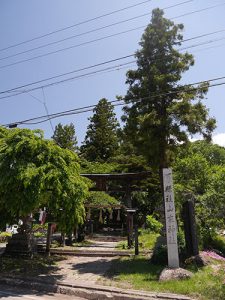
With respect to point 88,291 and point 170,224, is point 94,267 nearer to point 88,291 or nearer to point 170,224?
point 88,291

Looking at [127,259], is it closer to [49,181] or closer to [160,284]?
[160,284]

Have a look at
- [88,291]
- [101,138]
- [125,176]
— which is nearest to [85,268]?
[88,291]

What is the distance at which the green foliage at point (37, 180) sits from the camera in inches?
437

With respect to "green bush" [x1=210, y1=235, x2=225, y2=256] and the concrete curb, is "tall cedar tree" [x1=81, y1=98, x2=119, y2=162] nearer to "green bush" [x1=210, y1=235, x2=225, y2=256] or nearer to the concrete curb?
"green bush" [x1=210, y1=235, x2=225, y2=256]

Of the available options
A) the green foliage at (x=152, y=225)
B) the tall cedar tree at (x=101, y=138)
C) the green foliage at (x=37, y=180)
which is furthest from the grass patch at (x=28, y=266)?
the tall cedar tree at (x=101, y=138)

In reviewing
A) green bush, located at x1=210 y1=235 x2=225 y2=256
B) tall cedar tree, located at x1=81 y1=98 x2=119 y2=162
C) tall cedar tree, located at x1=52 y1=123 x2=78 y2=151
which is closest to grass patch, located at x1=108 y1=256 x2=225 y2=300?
green bush, located at x1=210 y1=235 x2=225 y2=256

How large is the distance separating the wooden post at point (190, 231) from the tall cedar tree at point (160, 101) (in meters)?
2.53

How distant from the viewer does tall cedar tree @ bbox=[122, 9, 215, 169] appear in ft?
45.8

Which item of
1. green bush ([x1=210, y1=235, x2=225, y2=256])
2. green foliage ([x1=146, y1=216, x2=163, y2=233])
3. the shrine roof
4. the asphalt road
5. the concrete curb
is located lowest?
the asphalt road

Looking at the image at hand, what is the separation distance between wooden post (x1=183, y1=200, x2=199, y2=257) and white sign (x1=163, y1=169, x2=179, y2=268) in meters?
1.49

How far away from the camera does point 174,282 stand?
965 cm

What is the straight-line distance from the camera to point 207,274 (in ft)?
33.8

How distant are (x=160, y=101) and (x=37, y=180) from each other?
22.7 ft

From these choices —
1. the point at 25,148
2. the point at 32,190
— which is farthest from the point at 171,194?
the point at 25,148
